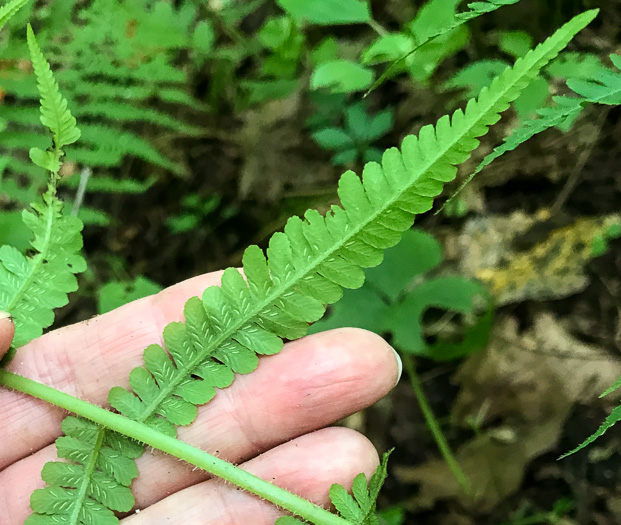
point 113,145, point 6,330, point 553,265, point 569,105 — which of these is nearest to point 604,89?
point 569,105

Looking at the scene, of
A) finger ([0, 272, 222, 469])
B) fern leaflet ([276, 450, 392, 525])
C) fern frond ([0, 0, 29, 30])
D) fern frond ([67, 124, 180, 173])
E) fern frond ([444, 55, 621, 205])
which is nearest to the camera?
fern frond ([444, 55, 621, 205])

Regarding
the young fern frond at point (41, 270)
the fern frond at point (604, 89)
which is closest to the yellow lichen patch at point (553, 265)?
the fern frond at point (604, 89)

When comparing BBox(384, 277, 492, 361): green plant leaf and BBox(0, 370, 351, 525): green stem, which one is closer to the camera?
BBox(0, 370, 351, 525): green stem

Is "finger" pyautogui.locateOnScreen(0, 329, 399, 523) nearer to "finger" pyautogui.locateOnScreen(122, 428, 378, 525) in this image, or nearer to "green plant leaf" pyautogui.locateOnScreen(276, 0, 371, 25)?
"finger" pyautogui.locateOnScreen(122, 428, 378, 525)

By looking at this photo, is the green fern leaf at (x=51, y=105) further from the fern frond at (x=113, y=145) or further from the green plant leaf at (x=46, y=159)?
the fern frond at (x=113, y=145)

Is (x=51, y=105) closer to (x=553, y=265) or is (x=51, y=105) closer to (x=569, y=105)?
(x=569, y=105)

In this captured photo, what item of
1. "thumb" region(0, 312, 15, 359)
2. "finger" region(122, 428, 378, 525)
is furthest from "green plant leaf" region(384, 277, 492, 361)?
"thumb" region(0, 312, 15, 359)
